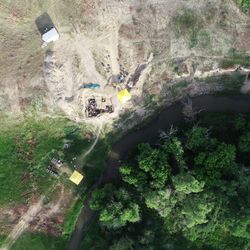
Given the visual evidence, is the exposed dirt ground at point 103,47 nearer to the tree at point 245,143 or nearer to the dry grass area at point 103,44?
the dry grass area at point 103,44

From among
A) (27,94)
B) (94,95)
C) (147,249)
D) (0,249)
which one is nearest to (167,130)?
(94,95)

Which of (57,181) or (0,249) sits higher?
(57,181)

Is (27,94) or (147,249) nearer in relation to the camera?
(147,249)

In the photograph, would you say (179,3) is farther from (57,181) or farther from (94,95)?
(57,181)

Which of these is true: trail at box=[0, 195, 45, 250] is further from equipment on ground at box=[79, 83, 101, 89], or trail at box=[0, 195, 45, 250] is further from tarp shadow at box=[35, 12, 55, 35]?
tarp shadow at box=[35, 12, 55, 35]

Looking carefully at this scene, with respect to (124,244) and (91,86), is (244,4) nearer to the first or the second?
(91,86)

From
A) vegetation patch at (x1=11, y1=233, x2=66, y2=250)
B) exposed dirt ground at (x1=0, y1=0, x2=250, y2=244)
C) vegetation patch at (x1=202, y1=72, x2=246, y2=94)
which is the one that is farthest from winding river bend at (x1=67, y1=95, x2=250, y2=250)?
exposed dirt ground at (x1=0, y1=0, x2=250, y2=244)
